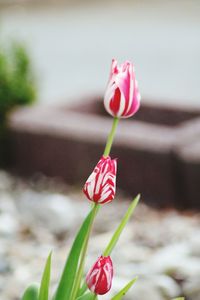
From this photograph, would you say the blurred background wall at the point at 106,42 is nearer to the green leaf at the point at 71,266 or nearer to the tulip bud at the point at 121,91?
the green leaf at the point at 71,266

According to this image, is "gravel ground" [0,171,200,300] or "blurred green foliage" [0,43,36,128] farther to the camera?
"blurred green foliage" [0,43,36,128]

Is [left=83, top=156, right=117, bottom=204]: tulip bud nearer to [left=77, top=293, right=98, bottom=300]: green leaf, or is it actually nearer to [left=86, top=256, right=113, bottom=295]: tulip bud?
[left=86, top=256, right=113, bottom=295]: tulip bud

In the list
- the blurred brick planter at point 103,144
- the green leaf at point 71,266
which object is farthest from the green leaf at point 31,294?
the blurred brick planter at point 103,144

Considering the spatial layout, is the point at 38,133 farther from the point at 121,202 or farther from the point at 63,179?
the point at 121,202

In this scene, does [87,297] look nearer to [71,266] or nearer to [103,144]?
[71,266]

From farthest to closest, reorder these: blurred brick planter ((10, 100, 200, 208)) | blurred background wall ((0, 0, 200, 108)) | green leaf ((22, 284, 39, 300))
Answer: blurred background wall ((0, 0, 200, 108)) < blurred brick planter ((10, 100, 200, 208)) < green leaf ((22, 284, 39, 300))

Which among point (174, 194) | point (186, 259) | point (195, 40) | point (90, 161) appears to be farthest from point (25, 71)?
point (195, 40)

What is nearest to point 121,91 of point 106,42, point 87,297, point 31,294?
point 87,297

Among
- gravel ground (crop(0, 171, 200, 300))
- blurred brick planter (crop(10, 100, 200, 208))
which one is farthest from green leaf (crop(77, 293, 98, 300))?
blurred brick planter (crop(10, 100, 200, 208))
